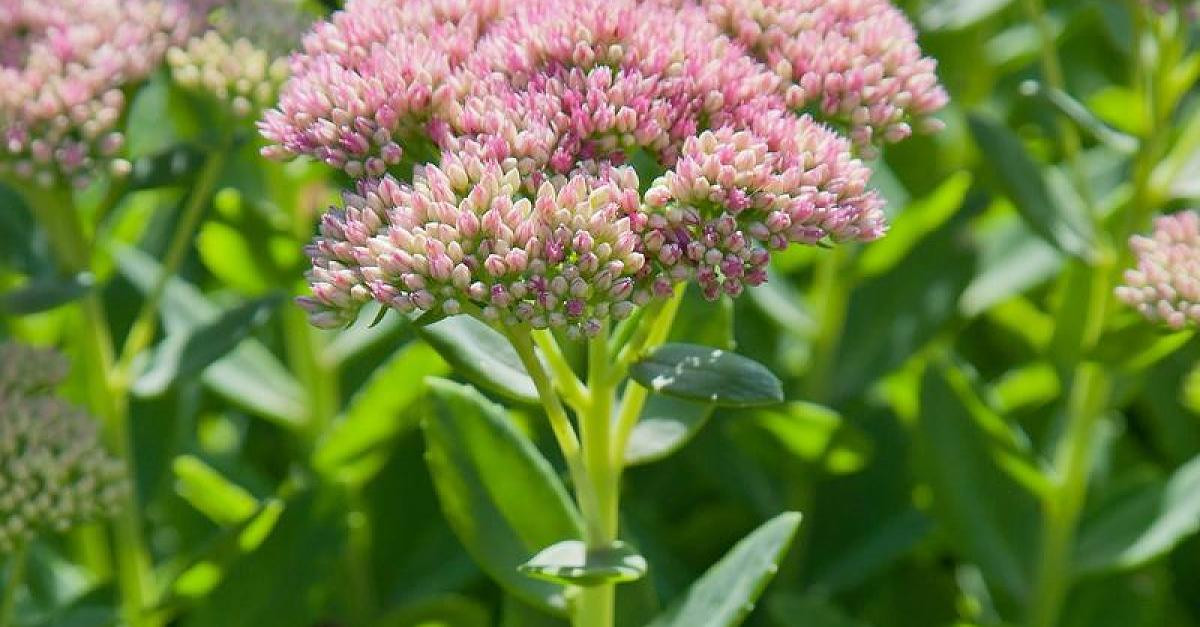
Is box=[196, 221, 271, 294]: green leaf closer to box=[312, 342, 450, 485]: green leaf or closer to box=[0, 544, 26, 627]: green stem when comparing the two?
box=[312, 342, 450, 485]: green leaf

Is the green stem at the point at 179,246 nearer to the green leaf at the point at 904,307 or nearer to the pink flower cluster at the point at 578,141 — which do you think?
the pink flower cluster at the point at 578,141

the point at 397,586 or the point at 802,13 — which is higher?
the point at 802,13

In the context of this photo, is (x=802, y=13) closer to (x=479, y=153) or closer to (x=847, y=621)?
(x=479, y=153)

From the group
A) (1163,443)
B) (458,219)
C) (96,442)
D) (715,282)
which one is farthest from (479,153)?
(1163,443)

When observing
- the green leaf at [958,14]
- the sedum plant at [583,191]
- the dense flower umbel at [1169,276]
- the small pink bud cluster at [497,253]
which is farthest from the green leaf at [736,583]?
the green leaf at [958,14]

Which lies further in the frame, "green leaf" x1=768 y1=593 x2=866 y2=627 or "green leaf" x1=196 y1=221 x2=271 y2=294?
"green leaf" x1=196 y1=221 x2=271 y2=294

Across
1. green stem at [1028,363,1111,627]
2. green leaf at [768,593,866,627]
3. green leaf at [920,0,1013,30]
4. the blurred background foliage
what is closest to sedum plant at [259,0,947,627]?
the blurred background foliage
